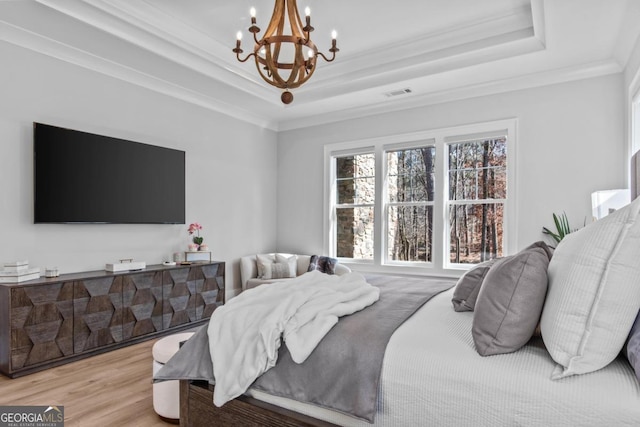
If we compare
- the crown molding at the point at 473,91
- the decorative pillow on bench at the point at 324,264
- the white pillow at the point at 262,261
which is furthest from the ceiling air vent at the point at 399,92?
the white pillow at the point at 262,261

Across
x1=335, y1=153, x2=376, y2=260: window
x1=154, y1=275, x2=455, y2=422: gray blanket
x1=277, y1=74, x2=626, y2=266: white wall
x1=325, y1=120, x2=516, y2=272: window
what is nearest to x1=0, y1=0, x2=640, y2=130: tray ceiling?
x1=277, y1=74, x2=626, y2=266: white wall

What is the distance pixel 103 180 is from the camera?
149 inches

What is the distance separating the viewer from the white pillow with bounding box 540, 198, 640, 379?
48.7 inches

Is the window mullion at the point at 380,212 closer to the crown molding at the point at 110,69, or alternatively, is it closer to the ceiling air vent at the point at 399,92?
the ceiling air vent at the point at 399,92

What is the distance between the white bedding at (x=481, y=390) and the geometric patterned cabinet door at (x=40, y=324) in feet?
7.82

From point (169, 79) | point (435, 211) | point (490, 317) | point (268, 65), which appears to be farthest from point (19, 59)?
point (435, 211)

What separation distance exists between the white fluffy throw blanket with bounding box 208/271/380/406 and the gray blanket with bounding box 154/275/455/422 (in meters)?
0.05

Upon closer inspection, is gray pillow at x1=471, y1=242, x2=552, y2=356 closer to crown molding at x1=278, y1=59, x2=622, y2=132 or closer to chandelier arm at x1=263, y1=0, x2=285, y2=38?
chandelier arm at x1=263, y1=0, x2=285, y2=38

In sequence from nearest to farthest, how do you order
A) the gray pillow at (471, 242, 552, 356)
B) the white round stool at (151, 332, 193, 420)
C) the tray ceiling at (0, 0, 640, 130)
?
the gray pillow at (471, 242, 552, 356) → the white round stool at (151, 332, 193, 420) → the tray ceiling at (0, 0, 640, 130)

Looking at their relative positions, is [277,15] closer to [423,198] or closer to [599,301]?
[599,301]

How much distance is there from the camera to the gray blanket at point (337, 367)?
1.47 metres

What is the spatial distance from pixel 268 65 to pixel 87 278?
2.28 metres

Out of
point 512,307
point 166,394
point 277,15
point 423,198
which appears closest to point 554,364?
point 512,307

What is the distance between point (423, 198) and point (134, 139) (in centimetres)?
335
